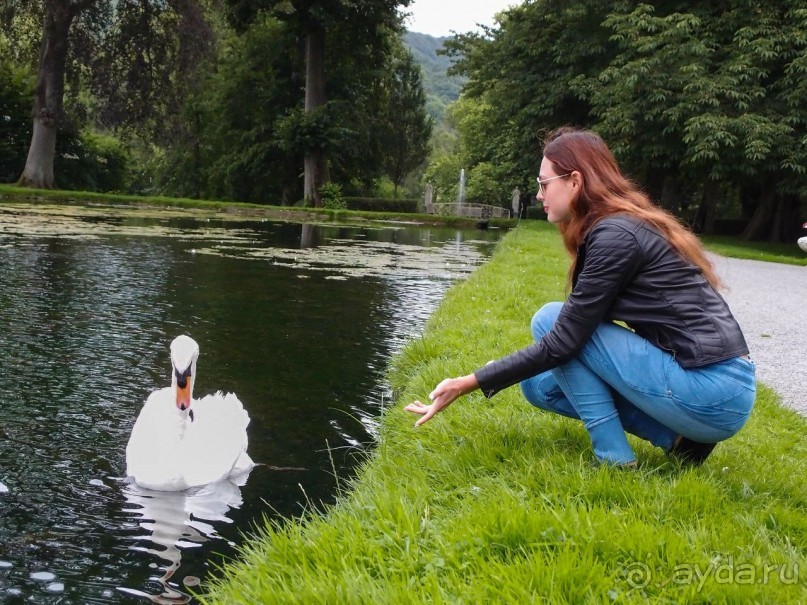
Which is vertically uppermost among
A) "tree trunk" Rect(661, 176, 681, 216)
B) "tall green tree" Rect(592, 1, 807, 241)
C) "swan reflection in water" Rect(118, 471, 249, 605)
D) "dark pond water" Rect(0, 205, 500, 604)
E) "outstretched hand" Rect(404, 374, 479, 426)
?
"tall green tree" Rect(592, 1, 807, 241)

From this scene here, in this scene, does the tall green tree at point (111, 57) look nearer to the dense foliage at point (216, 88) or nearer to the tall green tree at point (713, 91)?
the dense foliage at point (216, 88)

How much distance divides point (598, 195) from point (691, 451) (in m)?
1.09

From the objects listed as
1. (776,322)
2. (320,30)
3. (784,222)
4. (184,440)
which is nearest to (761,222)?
(784,222)

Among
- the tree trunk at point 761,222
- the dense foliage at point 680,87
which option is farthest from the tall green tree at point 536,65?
the tree trunk at point 761,222

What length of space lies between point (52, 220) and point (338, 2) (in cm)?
1676

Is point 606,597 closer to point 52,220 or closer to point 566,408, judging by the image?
point 566,408

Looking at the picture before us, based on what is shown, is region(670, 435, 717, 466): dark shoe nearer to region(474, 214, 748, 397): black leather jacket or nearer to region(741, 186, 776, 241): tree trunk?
region(474, 214, 748, 397): black leather jacket

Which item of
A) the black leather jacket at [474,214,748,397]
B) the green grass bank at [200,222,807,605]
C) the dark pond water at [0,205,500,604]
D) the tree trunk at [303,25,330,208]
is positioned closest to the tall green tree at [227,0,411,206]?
the tree trunk at [303,25,330,208]

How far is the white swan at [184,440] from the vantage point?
362 centimetres

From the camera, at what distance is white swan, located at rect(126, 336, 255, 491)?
362 centimetres

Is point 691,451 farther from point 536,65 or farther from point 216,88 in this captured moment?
point 216,88

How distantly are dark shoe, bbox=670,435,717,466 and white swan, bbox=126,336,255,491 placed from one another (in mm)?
2044

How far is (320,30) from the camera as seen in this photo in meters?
32.1

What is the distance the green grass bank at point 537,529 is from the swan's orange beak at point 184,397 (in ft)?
2.94
